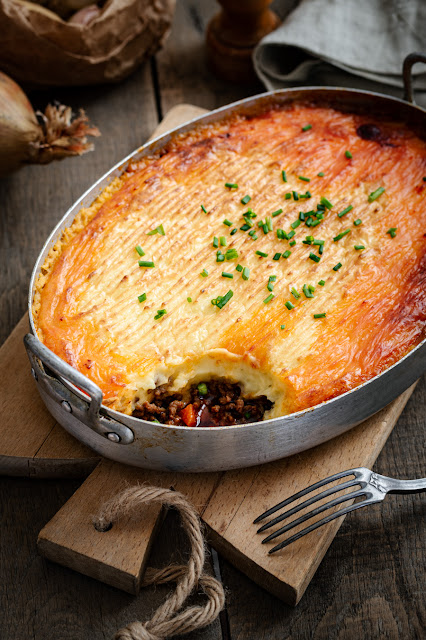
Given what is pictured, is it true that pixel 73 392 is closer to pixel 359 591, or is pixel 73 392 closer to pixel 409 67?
pixel 359 591

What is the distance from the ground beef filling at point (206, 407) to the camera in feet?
7.82

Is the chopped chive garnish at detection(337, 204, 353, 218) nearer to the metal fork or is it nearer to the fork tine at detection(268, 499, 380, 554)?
the metal fork

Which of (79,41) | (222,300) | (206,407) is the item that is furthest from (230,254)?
(79,41)

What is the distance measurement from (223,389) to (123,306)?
45cm

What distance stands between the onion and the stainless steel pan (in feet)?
1.82

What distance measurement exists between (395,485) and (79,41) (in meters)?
2.46

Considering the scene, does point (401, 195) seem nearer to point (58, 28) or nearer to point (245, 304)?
point (245, 304)

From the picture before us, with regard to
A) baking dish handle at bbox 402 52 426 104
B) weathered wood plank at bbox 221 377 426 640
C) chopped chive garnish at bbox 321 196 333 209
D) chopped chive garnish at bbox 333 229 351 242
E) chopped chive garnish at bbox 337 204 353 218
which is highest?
baking dish handle at bbox 402 52 426 104

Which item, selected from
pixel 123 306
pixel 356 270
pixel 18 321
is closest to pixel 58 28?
pixel 18 321

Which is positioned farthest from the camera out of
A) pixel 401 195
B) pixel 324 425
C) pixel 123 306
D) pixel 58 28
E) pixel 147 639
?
pixel 58 28

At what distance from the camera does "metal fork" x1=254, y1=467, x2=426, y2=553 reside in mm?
2125

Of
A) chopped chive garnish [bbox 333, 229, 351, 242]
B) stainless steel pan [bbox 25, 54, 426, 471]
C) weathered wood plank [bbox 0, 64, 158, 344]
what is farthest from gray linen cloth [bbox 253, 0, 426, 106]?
stainless steel pan [bbox 25, 54, 426, 471]

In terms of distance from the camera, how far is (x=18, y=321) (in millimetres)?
2924

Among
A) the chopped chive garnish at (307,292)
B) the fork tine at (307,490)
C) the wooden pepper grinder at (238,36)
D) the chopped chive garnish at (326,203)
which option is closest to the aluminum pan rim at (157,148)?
the fork tine at (307,490)
